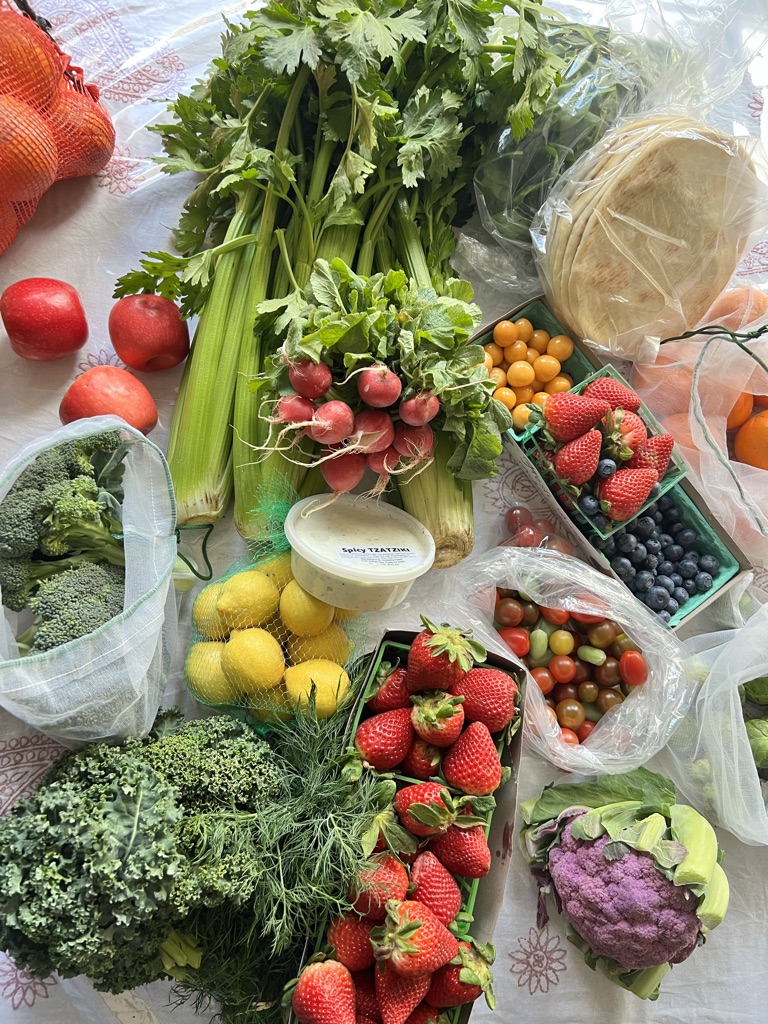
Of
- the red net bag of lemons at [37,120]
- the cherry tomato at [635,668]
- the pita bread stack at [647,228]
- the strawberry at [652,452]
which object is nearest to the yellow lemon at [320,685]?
the cherry tomato at [635,668]

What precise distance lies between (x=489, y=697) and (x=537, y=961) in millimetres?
511

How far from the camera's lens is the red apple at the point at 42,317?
1.04 metres

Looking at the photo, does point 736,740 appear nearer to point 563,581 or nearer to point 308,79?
point 563,581

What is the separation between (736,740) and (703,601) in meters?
0.22

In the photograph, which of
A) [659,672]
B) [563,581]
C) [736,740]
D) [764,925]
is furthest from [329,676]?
[764,925]

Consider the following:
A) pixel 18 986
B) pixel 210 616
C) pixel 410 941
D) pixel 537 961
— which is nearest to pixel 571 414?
pixel 210 616

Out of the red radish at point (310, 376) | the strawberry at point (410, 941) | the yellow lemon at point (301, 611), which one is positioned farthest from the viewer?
the yellow lemon at point (301, 611)

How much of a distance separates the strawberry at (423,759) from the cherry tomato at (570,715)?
0.96 feet

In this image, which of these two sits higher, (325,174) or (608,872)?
(325,174)

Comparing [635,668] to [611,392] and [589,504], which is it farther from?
[611,392]

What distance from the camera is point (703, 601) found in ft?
3.65

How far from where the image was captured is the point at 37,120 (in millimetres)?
1025

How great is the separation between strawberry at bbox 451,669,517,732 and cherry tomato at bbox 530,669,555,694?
0.21 metres

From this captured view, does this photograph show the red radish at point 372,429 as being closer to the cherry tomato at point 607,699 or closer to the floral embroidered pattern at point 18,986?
the cherry tomato at point 607,699
